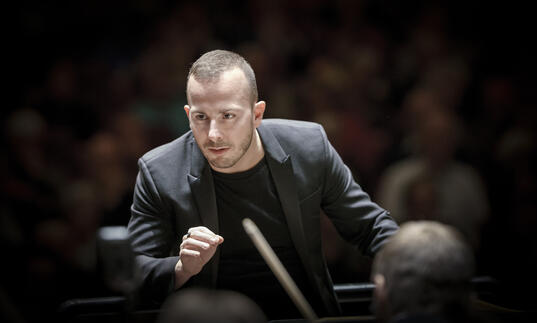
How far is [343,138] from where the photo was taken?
137 inches

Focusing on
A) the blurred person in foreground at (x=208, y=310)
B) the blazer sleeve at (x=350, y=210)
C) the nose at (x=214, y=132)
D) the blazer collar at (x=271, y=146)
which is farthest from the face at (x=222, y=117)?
the blurred person in foreground at (x=208, y=310)

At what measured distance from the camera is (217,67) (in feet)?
6.68

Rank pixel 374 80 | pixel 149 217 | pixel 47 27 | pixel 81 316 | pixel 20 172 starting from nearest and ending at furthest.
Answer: pixel 81 316
pixel 149 217
pixel 20 172
pixel 47 27
pixel 374 80

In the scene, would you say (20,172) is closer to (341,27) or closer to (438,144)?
(341,27)

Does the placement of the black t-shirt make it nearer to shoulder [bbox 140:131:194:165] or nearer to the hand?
shoulder [bbox 140:131:194:165]

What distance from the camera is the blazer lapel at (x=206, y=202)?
2.17 metres

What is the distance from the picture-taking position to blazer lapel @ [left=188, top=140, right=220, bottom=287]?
2170mm

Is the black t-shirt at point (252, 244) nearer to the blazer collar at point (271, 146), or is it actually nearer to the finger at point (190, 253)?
the blazer collar at point (271, 146)

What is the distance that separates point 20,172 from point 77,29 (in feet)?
2.61

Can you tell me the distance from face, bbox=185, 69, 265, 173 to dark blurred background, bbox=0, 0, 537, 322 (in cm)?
106

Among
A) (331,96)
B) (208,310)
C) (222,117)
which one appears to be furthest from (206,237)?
(331,96)

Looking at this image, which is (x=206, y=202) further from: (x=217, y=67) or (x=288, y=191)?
(x=217, y=67)

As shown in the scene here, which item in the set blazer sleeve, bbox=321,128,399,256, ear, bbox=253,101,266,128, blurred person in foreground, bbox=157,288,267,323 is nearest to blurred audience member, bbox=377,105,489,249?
blazer sleeve, bbox=321,128,399,256

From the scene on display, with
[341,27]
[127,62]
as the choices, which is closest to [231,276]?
[127,62]
